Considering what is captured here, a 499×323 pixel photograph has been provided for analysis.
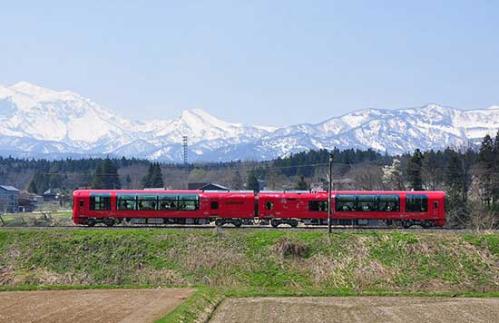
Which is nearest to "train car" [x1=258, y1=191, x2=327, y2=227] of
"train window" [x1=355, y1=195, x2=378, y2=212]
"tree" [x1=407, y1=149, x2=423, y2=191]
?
"train window" [x1=355, y1=195, x2=378, y2=212]

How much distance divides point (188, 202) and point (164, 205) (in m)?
→ 1.81

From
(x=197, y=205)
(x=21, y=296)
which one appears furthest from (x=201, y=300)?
(x=197, y=205)

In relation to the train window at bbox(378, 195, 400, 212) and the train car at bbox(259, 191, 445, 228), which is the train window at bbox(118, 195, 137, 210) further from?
the train window at bbox(378, 195, 400, 212)

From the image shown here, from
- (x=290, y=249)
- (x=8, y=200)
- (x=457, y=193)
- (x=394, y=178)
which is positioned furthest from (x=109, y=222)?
(x=8, y=200)

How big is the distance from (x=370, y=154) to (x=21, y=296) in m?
133

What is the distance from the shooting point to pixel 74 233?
43656 millimetres

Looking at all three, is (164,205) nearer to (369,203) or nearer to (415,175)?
(369,203)

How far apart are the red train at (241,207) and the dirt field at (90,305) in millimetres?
17786

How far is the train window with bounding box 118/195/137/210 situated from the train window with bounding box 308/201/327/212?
1307 centimetres

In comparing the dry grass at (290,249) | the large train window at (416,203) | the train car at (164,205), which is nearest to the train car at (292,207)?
the train car at (164,205)

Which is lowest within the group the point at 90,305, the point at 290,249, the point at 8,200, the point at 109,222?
the point at 90,305

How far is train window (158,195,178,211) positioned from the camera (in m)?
51.3

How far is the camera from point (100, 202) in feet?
168

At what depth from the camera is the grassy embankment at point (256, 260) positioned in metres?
37.3
